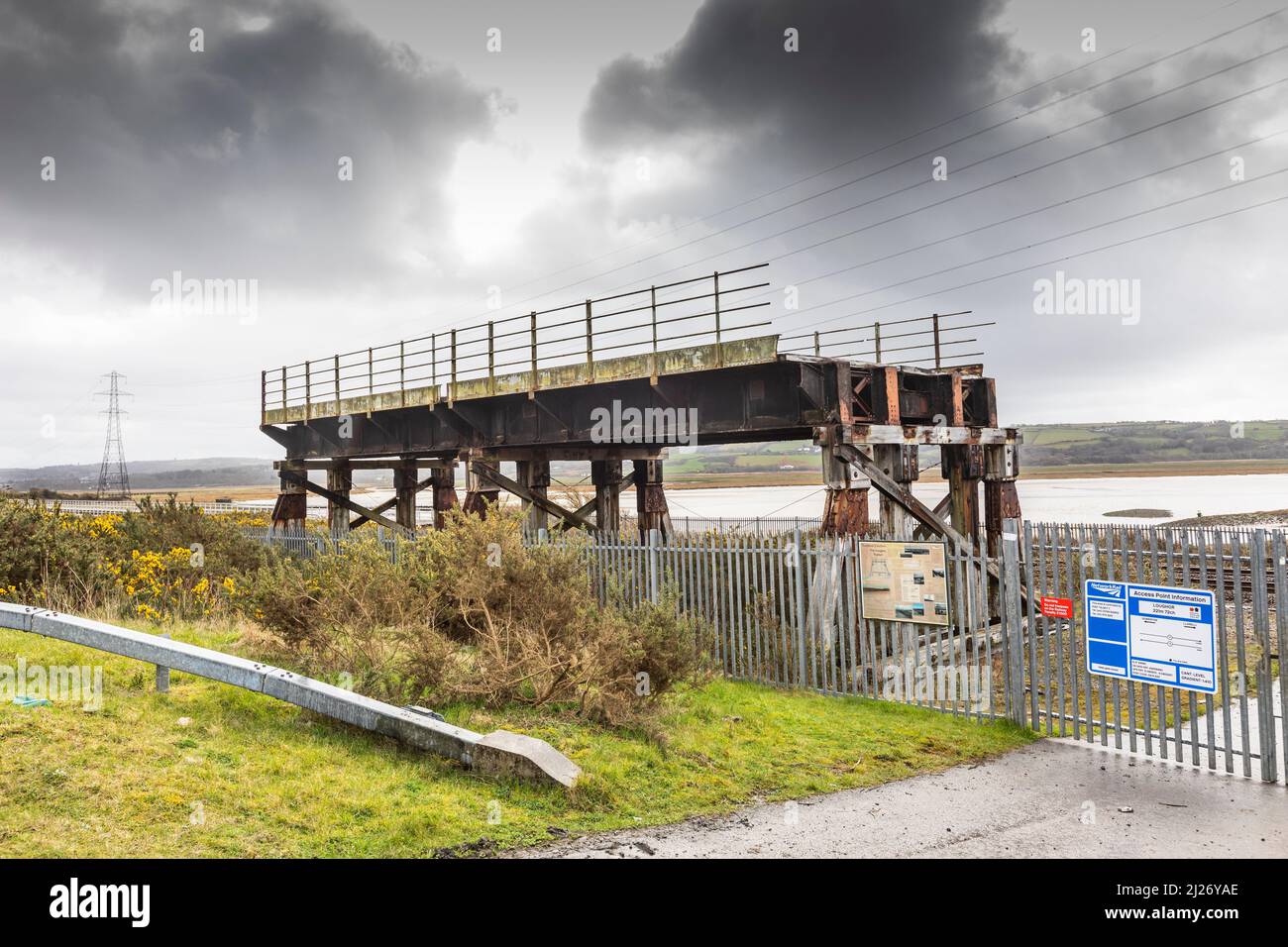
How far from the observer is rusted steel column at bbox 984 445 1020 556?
656 inches

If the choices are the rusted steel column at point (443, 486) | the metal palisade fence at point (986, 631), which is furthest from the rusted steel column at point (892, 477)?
the rusted steel column at point (443, 486)

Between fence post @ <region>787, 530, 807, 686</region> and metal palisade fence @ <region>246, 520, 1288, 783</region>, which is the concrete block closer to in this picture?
metal palisade fence @ <region>246, 520, 1288, 783</region>

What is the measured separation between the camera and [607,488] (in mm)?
19469

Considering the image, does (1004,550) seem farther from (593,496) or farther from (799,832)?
(593,496)

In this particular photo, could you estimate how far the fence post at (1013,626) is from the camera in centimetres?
808

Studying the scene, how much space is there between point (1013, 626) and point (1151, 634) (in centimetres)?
126

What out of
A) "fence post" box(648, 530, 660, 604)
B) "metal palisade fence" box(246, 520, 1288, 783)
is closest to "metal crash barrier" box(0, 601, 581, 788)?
"metal palisade fence" box(246, 520, 1288, 783)

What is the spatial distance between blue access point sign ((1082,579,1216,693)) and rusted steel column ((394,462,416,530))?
20300 millimetres

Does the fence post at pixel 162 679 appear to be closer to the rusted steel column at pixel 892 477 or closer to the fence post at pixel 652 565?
the fence post at pixel 652 565

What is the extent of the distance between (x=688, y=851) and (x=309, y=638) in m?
5.07

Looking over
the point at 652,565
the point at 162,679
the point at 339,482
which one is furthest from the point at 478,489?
the point at 162,679

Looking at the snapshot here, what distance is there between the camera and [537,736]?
7.20 meters

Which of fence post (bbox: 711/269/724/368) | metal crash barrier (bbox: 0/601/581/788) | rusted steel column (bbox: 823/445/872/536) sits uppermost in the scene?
fence post (bbox: 711/269/724/368)

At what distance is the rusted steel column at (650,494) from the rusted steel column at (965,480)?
613 centimetres
